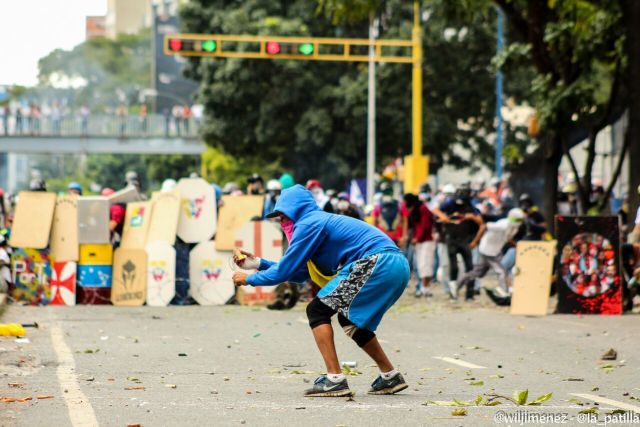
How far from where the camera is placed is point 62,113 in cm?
7494

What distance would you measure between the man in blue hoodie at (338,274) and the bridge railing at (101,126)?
206 ft

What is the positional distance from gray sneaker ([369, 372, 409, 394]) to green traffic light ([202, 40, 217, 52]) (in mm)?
21678

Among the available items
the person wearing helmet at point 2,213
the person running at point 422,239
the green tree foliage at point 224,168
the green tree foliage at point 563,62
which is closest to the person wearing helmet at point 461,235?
the person running at point 422,239

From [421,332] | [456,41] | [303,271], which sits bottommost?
[421,332]

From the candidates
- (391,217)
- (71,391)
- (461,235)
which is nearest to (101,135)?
(391,217)

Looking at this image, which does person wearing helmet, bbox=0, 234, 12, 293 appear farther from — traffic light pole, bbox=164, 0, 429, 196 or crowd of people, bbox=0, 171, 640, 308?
traffic light pole, bbox=164, 0, 429, 196

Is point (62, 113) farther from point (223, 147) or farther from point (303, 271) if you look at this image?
point (303, 271)

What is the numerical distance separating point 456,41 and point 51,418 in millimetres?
39327

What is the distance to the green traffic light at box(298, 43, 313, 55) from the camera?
31688 mm

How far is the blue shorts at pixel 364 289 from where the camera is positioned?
9328mm

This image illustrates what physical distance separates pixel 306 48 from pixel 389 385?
22.7m

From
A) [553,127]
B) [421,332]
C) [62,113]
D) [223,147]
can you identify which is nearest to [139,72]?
[62,113]

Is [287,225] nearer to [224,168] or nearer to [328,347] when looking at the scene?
[328,347]

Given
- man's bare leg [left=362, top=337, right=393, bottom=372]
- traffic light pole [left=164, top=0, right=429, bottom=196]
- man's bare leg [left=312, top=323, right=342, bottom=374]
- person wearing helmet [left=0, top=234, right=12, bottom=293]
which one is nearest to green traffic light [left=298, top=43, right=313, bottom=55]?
traffic light pole [left=164, top=0, right=429, bottom=196]
